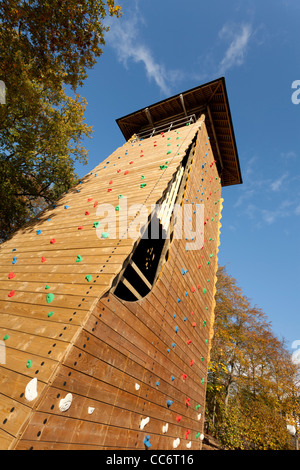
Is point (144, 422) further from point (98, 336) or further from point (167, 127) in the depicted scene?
point (167, 127)

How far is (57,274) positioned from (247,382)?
18861 mm

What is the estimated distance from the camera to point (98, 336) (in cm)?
291

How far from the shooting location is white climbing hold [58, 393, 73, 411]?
2.30m

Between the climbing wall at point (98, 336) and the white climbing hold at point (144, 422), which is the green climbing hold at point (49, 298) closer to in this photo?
the climbing wall at point (98, 336)

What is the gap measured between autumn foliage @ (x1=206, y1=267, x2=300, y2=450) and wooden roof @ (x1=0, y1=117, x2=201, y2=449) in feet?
45.7

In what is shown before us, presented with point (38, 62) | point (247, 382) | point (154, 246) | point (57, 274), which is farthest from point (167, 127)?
point (247, 382)

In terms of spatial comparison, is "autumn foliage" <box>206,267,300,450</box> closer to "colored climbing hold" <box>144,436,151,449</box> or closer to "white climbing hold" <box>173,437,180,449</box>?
"white climbing hold" <box>173,437,180,449</box>

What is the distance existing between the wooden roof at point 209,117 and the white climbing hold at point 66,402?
459 inches

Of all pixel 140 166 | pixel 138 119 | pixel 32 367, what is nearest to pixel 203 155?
pixel 140 166

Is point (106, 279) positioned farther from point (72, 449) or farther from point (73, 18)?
Answer: point (73, 18)

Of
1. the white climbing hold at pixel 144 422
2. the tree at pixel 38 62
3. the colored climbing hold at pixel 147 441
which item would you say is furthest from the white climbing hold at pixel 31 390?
the tree at pixel 38 62

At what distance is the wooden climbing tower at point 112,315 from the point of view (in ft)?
7.87

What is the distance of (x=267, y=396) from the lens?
14969mm

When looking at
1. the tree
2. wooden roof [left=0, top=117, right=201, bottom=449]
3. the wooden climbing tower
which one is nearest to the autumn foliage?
the wooden climbing tower
